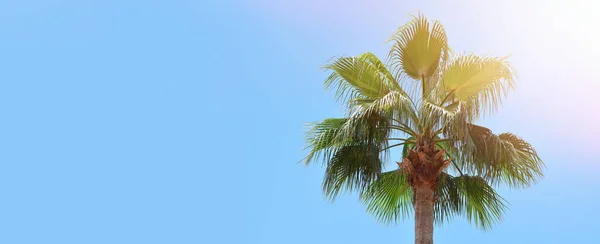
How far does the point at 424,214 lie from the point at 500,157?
1398 mm

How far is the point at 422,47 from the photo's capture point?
38.5ft

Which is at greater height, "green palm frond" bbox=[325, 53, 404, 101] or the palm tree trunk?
"green palm frond" bbox=[325, 53, 404, 101]

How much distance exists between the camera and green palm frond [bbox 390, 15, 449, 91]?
1172cm

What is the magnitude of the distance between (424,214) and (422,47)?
8.76ft

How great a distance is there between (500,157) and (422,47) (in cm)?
214

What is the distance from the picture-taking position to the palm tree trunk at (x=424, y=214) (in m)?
10.8

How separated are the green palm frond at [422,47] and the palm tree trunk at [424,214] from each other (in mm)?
1724

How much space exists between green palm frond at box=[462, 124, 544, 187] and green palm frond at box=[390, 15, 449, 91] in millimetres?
1241

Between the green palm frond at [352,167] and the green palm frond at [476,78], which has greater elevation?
the green palm frond at [476,78]

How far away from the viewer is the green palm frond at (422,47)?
1172 cm

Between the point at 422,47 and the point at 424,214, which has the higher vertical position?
the point at 422,47

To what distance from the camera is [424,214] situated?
10891 millimetres

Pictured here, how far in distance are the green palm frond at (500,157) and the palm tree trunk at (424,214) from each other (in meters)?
0.81

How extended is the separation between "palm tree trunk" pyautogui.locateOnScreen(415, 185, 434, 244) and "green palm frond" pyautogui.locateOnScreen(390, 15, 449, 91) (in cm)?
172
